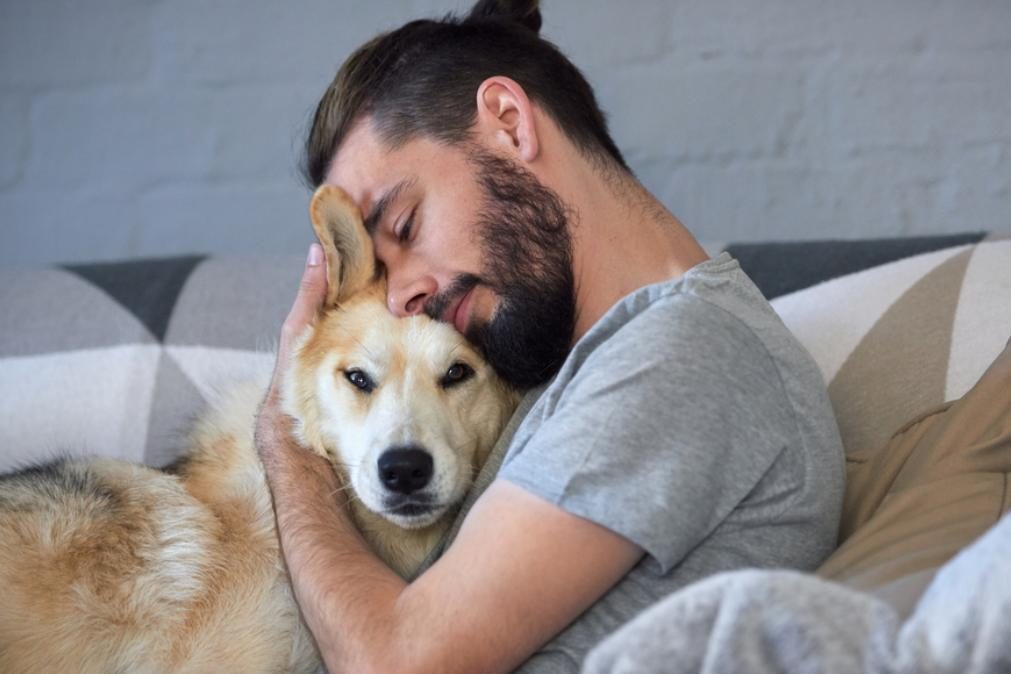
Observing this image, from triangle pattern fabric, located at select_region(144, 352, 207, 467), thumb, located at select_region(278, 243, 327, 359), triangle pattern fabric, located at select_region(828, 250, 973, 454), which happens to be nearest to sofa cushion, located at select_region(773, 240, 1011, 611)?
triangle pattern fabric, located at select_region(828, 250, 973, 454)

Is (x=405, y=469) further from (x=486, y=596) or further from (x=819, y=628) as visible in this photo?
(x=819, y=628)

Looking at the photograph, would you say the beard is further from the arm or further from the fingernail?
the arm

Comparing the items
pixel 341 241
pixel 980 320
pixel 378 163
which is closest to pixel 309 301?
pixel 341 241

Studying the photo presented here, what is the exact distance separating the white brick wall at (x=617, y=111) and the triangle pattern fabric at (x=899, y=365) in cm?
73

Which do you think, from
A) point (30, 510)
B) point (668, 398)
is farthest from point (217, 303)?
point (668, 398)

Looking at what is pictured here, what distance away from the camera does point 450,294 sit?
4.92ft

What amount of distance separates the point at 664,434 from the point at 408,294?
55 centimetres

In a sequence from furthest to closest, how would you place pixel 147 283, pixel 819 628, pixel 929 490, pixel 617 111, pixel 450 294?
1. pixel 617 111
2. pixel 147 283
3. pixel 450 294
4. pixel 929 490
5. pixel 819 628

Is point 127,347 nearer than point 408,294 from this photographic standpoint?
No

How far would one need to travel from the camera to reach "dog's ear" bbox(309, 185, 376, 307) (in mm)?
1489

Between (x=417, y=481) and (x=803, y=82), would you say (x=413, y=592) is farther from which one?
(x=803, y=82)

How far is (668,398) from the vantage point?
1.11 metres

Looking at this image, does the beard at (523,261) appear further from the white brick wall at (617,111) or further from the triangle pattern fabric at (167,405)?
the white brick wall at (617,111)

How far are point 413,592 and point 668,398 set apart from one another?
0.34 metres
